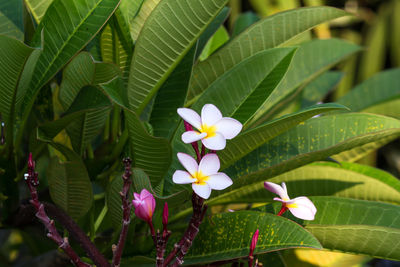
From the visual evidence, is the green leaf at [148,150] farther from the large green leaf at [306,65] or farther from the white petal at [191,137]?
the large green leaf at [306,65]

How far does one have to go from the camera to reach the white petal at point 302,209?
0.61 metres

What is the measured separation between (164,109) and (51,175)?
21 centimetres

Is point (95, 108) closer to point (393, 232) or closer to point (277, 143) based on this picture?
point (277, 143)

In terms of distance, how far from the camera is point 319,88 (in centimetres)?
121

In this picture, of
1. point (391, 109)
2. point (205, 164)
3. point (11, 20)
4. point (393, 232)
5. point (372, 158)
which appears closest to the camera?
point (205, 164)

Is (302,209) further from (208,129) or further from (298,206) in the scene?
(208,129)

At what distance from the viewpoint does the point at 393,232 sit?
0.66m

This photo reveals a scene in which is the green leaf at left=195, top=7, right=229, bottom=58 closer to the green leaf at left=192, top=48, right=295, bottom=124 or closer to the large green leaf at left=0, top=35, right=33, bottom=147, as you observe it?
the green leaf at left=192, top=48, right=295, bottom=124

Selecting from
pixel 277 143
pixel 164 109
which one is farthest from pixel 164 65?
pixel 277 143

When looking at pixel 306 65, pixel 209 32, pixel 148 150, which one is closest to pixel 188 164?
pixel 148 150

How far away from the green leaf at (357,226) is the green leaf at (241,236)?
0.10 metres

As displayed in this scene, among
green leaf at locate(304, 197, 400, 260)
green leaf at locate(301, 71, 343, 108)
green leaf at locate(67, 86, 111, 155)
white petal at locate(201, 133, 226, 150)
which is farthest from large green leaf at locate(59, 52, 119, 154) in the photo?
green leaf at locate(301, 71, 343, 108)

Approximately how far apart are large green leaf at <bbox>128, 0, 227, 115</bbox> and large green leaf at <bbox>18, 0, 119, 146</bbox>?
0.07 metres

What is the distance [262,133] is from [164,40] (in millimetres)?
199
